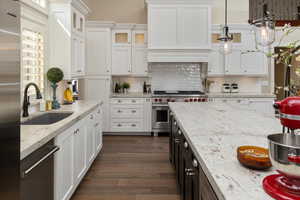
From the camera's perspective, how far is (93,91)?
6074 millimetres

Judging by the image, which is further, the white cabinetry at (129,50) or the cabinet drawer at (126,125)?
the white cabinetry at (129,50)

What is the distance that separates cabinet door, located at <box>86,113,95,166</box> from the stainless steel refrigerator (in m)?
2.23

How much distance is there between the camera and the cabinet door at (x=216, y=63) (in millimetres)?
6371

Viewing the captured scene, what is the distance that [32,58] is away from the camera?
11.1ft

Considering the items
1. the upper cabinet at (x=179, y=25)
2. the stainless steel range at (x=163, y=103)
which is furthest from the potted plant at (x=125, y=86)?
the upper cabinet at (x=179, y=25)

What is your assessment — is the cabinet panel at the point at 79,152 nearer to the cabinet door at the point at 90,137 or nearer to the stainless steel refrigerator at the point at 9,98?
the cabinet door at the point at 90,137

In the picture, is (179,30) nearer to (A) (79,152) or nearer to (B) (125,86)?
(B) (125,86)

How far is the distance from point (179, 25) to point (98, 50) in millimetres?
1921

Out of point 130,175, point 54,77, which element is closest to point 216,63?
point 130,175

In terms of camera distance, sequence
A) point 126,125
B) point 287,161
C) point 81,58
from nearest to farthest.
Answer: point 287,161 → point 81,58 → point 126,125

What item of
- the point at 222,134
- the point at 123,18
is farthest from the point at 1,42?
the point at 123,18

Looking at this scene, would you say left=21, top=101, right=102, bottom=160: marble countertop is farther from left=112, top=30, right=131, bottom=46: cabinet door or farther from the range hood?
left=112, top=30, right=131, bottom=46: cabinet door

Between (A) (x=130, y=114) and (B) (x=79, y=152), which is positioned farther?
(A) (x=130, y=114)

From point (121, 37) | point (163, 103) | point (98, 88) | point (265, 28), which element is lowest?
point (163, 103)
